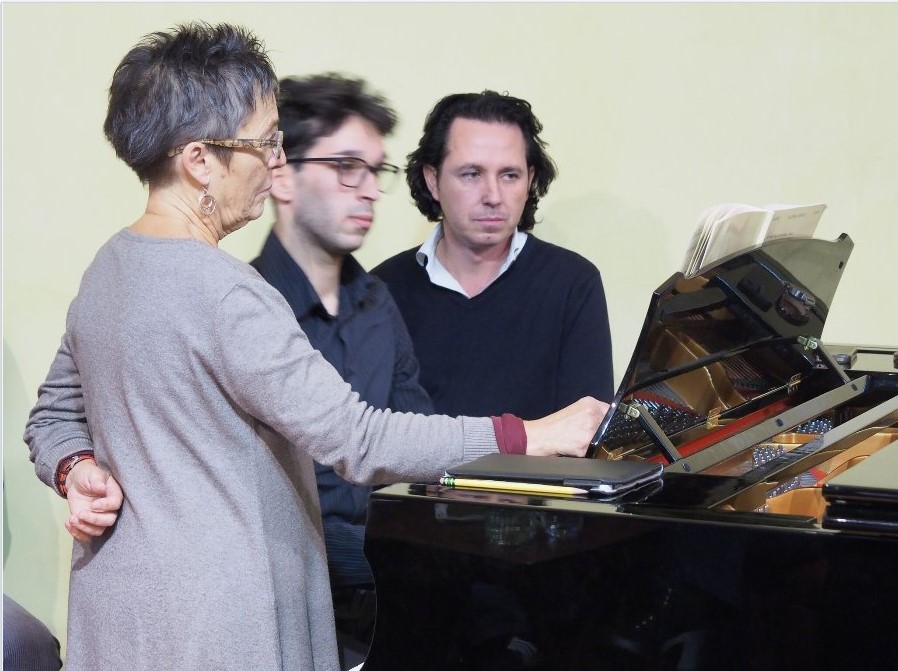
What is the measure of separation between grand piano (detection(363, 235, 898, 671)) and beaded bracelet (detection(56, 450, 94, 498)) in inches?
21.2

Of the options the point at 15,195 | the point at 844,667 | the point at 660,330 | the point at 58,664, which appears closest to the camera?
the point at 844,667

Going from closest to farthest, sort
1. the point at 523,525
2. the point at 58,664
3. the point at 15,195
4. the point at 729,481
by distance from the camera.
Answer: the point at 523,525 → the point at 729,481 → the point at 58,664 → the point at 15,195

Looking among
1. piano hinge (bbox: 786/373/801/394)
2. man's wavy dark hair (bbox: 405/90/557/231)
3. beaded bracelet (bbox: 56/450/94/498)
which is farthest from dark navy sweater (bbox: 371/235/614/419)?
beaded bracelet (bbox: 56/450/94/498)

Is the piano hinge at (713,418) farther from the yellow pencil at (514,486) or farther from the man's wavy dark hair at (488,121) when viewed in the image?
the man's wavy dark hair at (488,121)

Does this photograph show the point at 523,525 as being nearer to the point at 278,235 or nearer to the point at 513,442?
the point at 513,442

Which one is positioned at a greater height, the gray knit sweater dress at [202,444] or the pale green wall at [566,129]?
the pale green wall at [566,129]

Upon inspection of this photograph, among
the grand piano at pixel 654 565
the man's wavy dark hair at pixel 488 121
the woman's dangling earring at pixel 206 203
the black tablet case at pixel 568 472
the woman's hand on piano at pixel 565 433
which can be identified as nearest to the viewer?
the grand piano at pixel 654 565

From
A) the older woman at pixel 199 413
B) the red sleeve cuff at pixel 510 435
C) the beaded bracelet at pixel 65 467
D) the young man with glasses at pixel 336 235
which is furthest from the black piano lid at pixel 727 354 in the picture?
the beaded bracelet at pixel 65 467

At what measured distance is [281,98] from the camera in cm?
221

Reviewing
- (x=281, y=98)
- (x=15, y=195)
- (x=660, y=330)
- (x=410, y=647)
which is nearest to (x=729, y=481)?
(x=660, y=330)

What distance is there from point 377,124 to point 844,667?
138 centimetres

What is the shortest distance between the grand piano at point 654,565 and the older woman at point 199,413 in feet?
0.56

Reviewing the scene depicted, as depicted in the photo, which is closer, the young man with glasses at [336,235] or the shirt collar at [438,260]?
the young man with glasses at [336,235]

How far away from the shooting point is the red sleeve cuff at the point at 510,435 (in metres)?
1.66
